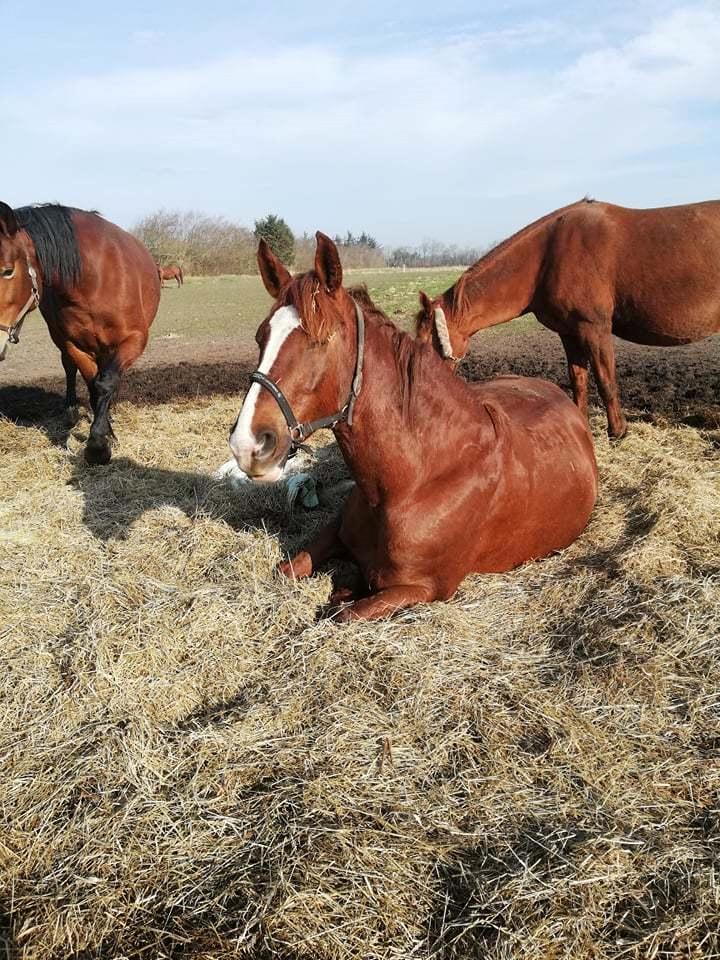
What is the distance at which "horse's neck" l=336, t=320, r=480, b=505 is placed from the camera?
2982 mm

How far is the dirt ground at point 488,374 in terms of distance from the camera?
7402 millimetres

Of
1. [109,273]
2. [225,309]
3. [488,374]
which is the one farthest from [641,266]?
[225,309]

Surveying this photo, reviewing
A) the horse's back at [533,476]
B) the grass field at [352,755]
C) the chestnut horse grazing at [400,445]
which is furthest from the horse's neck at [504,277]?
the grass field at [352,755]

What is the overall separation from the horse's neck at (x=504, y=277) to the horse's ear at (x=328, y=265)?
365cm

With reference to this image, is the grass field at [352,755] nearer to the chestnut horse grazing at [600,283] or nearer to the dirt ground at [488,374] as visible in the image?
the chestnut horse grazing at [600,283]

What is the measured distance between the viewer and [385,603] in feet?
10.4

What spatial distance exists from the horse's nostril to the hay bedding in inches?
35.8

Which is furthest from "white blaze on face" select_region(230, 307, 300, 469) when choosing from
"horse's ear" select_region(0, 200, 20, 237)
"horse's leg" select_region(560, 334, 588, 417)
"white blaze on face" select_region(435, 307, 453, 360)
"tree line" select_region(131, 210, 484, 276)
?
"tree line" select_region(131, 210, 484, 276)

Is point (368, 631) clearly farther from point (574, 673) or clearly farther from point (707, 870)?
point (707, 870)

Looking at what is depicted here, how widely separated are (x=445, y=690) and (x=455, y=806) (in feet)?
Result: 1.91

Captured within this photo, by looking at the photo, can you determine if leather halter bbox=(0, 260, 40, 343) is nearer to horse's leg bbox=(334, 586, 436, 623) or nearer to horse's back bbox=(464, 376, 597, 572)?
horse's back bbox=(464, 376, 597, 572)

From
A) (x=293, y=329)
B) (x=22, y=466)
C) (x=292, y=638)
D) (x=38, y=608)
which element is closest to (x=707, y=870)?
(x=292, y=638)

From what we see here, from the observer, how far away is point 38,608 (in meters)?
3.30

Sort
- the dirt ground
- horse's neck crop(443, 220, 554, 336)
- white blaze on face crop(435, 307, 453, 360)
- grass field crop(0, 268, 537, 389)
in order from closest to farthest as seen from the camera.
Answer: white blaze on face crop(435, 307, 453, 360) < horse's neck crop(443, 220, 554, 336) < the dirt ground < grass field crop(0, 268, 537, 389)
